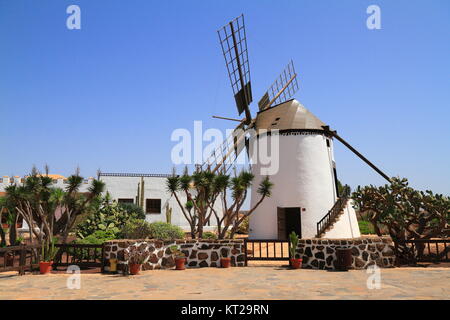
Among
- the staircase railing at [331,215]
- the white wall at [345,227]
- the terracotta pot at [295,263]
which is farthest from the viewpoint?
the white wall at [345,227]

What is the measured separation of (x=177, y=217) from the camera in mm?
30391

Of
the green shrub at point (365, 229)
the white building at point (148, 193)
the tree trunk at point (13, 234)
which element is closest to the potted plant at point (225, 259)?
the tree trunk at point (13, 234)

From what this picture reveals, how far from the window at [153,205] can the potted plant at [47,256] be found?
1786cm

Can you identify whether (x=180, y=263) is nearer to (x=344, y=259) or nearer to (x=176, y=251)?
(x=176, y=251)

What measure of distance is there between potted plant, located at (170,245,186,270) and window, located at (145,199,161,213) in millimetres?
18041

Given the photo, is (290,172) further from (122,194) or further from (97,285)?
(122,194)

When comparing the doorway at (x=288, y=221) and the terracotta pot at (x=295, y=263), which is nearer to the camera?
the terracotta pot at (x=295, y=263)

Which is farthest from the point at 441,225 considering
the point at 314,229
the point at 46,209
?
the point at 46,209

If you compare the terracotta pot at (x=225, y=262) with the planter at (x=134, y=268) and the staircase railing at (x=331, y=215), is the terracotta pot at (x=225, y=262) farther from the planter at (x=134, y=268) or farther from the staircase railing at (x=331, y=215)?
the staircase railing at (x=331, y=215)

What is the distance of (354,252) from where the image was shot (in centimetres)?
1172

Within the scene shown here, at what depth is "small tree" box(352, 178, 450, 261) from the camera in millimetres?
13391

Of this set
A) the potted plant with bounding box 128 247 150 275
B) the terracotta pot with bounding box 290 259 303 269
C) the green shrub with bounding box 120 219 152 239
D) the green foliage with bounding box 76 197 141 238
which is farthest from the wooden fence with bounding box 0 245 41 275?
the terracotta pot with bounding box 290 259 303 269

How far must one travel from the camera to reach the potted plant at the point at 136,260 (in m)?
10.8

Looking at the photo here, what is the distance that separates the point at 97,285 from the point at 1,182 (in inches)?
1183
